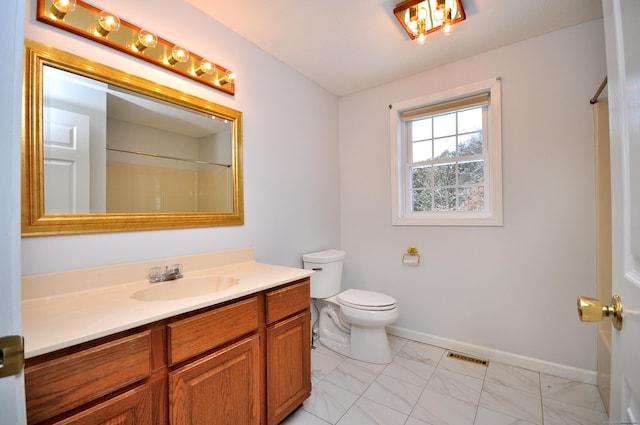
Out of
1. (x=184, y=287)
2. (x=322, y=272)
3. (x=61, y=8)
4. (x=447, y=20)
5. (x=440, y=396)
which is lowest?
(x=440, y=396)

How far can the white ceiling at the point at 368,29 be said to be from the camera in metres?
1.64

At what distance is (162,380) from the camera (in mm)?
969

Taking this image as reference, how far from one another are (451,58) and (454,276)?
175 cm

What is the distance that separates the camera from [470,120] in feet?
7.54

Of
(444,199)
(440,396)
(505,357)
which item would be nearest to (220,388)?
(440,396)

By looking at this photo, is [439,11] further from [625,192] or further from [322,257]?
[322,257]

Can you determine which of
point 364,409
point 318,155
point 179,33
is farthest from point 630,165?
point 318,155

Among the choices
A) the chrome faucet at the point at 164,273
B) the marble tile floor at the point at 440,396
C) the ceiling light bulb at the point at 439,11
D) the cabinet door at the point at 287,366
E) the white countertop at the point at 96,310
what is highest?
the ceiling light bulb at the point at 439,11

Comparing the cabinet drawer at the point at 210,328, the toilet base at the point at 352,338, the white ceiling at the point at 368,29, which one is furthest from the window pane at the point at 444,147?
the cabinet drawer at the point at 210,328

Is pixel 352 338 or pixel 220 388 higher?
pixel 220 388

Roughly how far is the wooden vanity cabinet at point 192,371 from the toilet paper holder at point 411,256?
122 centimetres

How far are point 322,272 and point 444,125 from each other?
1.66 m

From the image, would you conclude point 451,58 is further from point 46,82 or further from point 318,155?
point 46,82

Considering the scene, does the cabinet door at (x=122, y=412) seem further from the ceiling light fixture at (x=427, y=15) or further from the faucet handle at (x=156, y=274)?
the ceiling light fixture at (x=427, y=15)
